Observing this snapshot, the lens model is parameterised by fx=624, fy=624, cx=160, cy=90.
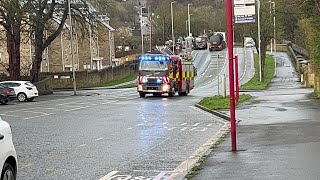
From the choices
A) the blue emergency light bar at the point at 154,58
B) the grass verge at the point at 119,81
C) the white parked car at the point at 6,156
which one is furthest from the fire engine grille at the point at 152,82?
the white parked car at the point at 6,156

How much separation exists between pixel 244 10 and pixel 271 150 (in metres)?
3.01

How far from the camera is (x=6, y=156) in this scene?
8.02 meters

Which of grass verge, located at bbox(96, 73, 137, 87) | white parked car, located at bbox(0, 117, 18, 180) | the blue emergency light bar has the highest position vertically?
the blue emergency light bar

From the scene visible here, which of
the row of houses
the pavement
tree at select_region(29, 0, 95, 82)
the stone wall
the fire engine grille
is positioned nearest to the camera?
the pavement

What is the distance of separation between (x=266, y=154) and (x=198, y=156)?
4.91ft

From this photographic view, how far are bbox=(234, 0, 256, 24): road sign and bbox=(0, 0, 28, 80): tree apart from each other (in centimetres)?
3188

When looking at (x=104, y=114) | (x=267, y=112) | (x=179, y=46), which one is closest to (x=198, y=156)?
(x=267, y=112)

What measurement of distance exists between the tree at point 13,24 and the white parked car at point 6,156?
1408 inches

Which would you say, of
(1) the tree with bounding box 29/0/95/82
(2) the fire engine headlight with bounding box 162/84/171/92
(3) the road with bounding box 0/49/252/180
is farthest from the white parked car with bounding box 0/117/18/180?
(1) the tree with bounding box 29/0/95/82

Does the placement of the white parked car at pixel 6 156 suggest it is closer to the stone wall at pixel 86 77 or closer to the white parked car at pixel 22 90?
the white parked car at pixel 22 90

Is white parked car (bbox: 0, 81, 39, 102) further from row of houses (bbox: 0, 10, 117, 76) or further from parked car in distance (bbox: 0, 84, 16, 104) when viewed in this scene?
row of houses (bbox: 0, 10, 117, 76)

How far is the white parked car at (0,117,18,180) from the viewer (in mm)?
7852

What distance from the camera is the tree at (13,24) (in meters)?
43.5

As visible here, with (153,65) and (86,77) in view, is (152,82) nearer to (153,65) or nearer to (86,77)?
(153,65)
